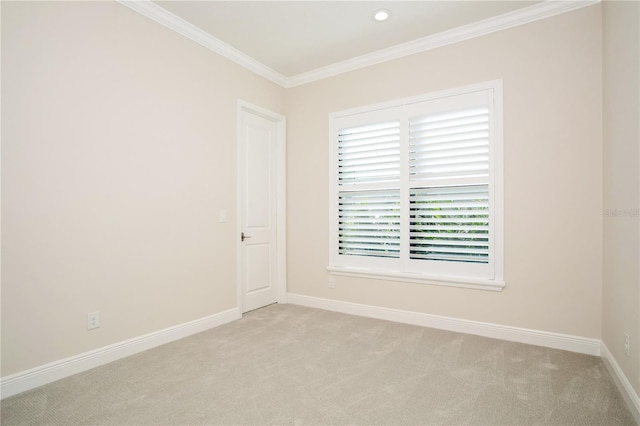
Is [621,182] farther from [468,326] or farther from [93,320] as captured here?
[93,320]

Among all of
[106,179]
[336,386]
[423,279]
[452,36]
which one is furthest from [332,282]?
[452,36]

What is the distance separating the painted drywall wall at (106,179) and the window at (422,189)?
1335mm

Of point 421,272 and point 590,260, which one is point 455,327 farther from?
point 590,260

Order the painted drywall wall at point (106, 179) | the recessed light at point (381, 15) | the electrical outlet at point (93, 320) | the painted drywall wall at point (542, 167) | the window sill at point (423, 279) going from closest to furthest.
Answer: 1. the painted drywall wall at point (106, 179)
2. the electrical outlet at point (93, 320)
3. the painted drywall wall at point (542, 167)
4. the recessed light at point (381, 15)
5. the window sill at point (423, 279)

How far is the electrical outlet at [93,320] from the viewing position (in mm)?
2514

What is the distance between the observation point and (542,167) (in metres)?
2.90

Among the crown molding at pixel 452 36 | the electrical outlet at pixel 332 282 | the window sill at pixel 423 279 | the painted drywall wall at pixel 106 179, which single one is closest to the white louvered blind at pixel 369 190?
the window sill at pixel 423 279

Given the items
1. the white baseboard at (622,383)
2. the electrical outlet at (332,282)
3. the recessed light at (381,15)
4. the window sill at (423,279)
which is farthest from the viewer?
the electrical outlet at (332,282)

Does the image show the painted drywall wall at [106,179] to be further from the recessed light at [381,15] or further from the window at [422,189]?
the recessed light at [381,15]

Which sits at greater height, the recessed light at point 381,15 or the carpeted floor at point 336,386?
the recessed light at point 381,15

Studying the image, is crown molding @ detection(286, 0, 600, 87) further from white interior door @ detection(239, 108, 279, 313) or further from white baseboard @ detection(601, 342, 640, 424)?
white baseboard @ detection(601, 342, 640, 424)

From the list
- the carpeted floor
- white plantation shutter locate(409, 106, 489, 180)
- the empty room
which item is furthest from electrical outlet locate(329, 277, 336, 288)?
white plantation shutter locate(409, 106, 489, 180)

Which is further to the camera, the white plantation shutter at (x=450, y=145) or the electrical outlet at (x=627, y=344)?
the white plantation shutter at (x=450, y=145)

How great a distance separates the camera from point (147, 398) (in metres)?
2.07
